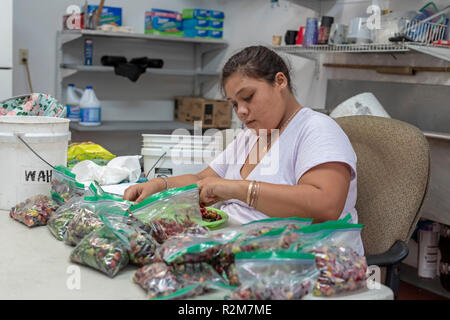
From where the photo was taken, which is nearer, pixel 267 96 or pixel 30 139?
pixel 30 139

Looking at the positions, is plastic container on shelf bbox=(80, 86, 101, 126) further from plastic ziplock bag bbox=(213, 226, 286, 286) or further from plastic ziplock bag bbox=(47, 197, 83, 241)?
plastic ziplock bag bbox=(213, 226, 286, 286)

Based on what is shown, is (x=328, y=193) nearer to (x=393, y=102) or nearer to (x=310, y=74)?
(x=393, y=102)

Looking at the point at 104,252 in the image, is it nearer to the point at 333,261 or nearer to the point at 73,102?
the point at 333,261

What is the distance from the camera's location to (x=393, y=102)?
292 centimetres

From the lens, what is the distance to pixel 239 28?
4359mm

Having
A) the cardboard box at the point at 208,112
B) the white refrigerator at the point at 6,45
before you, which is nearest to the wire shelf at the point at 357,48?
the cardboard box at the point at 208,112

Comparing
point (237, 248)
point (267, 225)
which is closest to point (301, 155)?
point (267, 225)

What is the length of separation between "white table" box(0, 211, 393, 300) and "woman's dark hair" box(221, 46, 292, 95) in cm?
70

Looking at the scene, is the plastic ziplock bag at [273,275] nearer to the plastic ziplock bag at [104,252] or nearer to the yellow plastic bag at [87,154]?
the plastic ziplock bag at [104,252]

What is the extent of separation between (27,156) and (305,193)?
0.77 m

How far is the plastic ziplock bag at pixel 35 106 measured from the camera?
1.87 m
